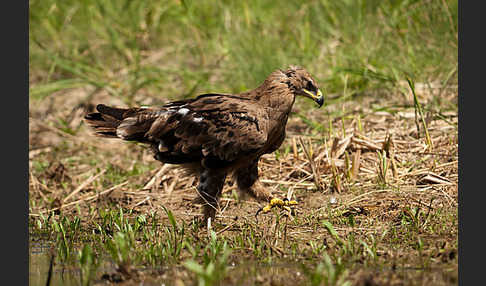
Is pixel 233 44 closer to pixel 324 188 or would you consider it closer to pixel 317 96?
pixel 324 188

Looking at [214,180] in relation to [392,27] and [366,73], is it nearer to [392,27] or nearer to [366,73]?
[366,73]

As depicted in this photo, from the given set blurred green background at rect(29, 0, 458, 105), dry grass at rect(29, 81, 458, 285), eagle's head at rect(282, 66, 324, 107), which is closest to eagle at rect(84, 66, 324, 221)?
eagle's head at rect(282, 66, 324, 107)

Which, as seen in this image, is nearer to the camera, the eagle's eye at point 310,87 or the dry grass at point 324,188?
the dry grass at point 324,188

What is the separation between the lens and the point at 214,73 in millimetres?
8227

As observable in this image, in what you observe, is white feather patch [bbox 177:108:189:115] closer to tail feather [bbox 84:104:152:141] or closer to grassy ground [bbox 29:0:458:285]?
tail feather [bbox 84:104:152:141]

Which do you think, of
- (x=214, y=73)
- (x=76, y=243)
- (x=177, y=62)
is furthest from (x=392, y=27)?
(x=76, y=243)

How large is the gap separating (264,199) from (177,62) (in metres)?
4.25

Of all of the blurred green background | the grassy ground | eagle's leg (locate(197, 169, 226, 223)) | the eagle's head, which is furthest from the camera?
the blurred green background

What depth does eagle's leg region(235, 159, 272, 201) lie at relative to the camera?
5.21 m

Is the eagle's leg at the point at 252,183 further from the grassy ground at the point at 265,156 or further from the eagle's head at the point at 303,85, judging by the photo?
the eagle's head at the point at 303,85

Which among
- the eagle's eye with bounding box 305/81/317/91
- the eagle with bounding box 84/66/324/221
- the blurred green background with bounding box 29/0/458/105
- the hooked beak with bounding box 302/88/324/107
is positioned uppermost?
the blurred green background with bounding box 29/0/458/105

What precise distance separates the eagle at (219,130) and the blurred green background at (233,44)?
151cm

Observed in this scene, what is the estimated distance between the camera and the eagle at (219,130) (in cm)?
479

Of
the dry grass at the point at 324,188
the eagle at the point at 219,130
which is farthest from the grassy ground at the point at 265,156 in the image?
the eagle at the point at 219,130
